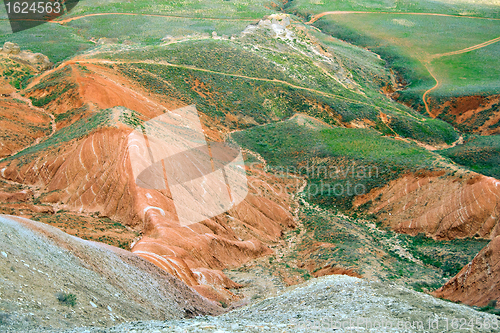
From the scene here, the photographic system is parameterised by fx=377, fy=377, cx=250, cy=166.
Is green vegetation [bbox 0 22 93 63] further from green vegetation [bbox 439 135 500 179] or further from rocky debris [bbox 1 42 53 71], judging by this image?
green vegetation [bbox 439 135 500 179]

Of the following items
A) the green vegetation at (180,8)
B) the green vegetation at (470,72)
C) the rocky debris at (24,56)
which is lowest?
the green vegetation at (470,72)

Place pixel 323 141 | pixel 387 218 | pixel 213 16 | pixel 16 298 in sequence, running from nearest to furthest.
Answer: pixel 16 298
pixel 387 218
pixel 323 141
pixel 213 16

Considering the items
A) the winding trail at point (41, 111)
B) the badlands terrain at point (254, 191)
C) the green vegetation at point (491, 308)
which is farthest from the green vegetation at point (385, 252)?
the winding trail at point (41, 111)

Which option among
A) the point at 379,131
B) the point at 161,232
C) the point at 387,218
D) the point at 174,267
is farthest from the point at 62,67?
the point at 379,131

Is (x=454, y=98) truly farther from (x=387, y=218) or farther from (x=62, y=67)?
(x=62, y=67)

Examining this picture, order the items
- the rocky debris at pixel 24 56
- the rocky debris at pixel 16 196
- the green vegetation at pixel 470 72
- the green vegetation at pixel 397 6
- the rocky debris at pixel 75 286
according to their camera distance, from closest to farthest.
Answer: the rocky debris at pixel 75 286
the rocky debris at pixel 16 196
the rocky debris at pixel 24 56
the green vegetation at pixel 470 72
the green vegetation at pixel 397 6

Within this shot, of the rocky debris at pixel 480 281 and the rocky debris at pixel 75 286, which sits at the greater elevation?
the rocky debris at pixel 75 286

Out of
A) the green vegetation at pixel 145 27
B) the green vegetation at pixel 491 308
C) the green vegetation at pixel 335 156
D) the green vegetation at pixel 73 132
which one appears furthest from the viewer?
the green vegetation at pixel 145 27

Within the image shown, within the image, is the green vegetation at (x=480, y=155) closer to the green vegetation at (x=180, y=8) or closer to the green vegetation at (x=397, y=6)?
the green vegetation at (x=180, y=8)
